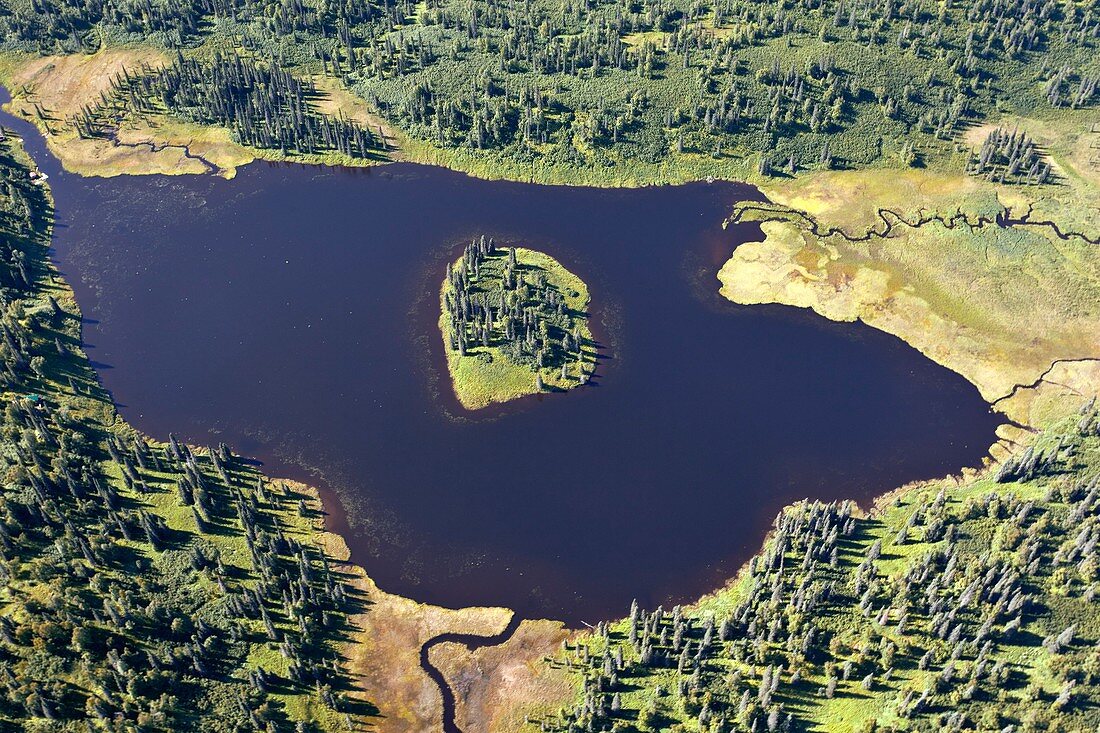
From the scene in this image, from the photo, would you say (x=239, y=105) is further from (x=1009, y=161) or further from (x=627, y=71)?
(x=1009, y=161)

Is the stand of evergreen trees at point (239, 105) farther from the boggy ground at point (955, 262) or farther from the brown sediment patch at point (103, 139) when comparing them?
the boggy ground at point (955, 262)

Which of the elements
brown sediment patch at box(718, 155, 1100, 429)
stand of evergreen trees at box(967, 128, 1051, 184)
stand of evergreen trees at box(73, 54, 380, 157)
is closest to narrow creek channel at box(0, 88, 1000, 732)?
brown sediment patch at box(718, 155, 1100, 429)

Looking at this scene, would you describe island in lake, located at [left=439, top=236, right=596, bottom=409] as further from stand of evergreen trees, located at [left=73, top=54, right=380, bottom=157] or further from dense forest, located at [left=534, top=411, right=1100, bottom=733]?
stand of evergreen trees, located at [left=73, top=54, right=380, bottom=157]

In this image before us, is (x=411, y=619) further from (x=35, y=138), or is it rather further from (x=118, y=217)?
(x=35, y=138)

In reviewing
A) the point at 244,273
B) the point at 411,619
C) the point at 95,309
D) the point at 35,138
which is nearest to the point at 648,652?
the point at 411,619

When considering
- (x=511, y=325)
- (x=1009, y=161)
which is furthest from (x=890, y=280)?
(x=511, y=325)
